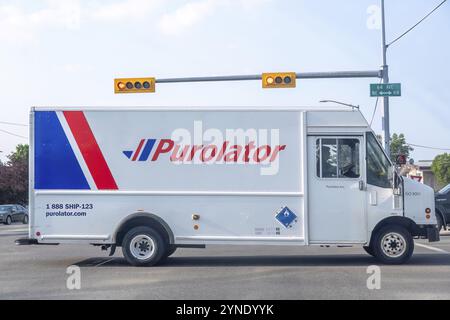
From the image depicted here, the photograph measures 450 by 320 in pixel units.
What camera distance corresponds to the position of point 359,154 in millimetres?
11891

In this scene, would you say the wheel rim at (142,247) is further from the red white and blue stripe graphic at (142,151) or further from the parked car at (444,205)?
the parked car at (444,205)

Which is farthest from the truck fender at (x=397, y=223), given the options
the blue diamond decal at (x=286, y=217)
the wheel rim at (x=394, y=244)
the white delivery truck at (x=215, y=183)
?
the blue diamond decal at (x=286, y=217)

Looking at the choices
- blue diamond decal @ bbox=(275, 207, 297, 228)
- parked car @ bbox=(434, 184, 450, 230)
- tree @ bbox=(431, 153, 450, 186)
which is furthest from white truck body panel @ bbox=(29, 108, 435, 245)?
tree @ bbox=(431, 153, 450, 186)

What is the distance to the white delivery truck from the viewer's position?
38.7 feet

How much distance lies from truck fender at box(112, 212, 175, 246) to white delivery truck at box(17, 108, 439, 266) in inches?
Answer: 0.9

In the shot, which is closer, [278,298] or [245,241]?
[278,298]

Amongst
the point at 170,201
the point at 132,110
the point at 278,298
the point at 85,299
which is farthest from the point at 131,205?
the point at 278,298

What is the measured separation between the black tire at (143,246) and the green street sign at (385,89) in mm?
12263

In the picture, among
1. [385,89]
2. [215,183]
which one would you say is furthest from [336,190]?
[385,89]

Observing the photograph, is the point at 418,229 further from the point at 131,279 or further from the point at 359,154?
the point at 131,279

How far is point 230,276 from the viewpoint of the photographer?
34.9 feet

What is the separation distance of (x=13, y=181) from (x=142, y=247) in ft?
148

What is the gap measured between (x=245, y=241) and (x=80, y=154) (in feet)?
12.0

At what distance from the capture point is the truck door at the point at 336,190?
11.8 m
